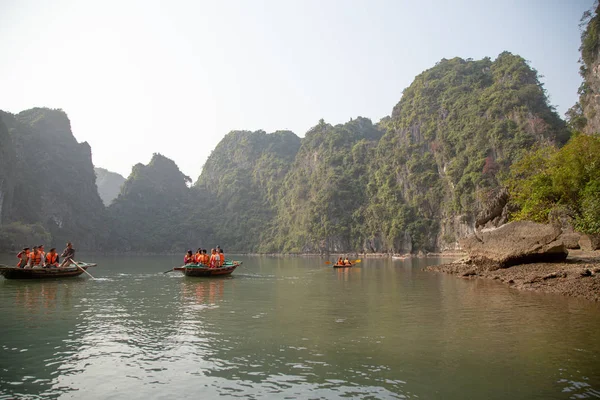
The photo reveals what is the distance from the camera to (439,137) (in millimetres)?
75188

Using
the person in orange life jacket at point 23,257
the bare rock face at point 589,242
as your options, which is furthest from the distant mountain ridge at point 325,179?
A: the person in orange life jacket at point 23,257

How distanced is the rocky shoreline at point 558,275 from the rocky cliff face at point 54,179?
3334 inches

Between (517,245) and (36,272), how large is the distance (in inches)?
900

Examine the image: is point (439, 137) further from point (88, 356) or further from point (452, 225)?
point (88, 356)

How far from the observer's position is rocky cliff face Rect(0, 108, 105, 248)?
8494 cm

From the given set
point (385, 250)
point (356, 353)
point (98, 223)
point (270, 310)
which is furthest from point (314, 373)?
point (98, 223)

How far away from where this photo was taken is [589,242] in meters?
21.6

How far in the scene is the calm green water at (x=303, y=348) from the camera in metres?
6.02

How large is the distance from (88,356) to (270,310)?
19.4 feet

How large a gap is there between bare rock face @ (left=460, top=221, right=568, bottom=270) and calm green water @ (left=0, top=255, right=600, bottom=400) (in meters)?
5.31

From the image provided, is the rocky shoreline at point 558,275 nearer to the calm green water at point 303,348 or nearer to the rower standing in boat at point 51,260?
the calm green water at point 303,348

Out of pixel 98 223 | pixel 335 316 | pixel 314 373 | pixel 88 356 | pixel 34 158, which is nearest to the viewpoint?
pixel 314 373

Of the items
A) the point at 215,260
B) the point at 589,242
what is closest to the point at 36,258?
the point at 215,260

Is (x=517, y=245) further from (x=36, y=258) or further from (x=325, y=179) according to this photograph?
(x=325, y=179)
